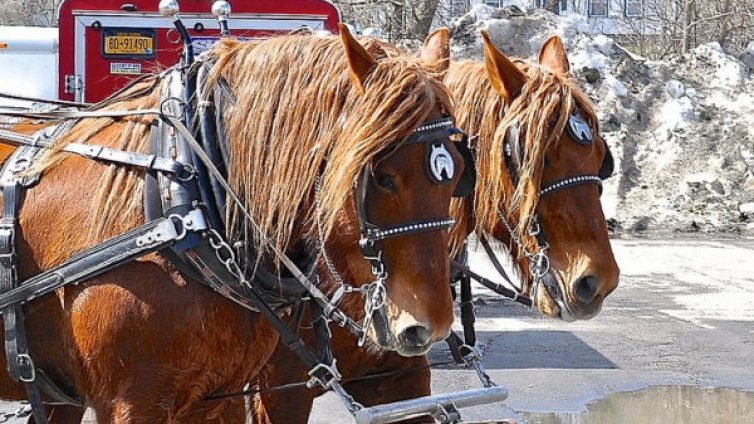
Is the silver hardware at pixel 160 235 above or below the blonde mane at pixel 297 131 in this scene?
below

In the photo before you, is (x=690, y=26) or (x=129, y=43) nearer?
(x=129, y=43)

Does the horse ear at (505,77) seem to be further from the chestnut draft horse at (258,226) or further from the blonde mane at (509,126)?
the chestnut draft horse at (258,226)

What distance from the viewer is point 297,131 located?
9.76 feet

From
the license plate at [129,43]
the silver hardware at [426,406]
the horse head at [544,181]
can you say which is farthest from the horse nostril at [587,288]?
the license plate at [129,43]

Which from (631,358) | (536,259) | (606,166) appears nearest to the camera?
(536,259)

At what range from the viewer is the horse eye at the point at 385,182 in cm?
283

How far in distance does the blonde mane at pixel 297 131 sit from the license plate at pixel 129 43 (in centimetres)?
485

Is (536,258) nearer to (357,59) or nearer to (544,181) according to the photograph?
(544,181)

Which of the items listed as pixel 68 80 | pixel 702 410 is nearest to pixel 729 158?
pixel 702 410

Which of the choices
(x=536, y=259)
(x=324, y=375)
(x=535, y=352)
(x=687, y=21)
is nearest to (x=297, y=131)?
(x=324, y=375)

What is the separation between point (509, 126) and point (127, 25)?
4591 millimetres

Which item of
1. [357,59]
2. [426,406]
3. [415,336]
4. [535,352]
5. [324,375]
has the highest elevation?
[357,59]

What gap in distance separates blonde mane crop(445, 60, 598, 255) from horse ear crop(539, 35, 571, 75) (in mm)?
211

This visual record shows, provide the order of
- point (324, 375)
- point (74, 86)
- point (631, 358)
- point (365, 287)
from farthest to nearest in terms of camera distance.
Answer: point (631, 358) → point (74, 86) → point (324, 375) → point (365, 287)
